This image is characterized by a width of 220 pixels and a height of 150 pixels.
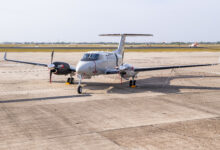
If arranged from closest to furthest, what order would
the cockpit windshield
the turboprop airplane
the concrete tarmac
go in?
the concrete tarmac → the turboprop airplane → the cockpit windshield

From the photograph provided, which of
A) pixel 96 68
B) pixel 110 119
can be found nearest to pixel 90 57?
pixel 96 68

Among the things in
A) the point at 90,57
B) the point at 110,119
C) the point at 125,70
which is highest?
the point at 90,57

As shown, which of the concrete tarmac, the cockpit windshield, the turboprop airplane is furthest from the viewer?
the cockpit windshield

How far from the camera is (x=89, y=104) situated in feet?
49.2

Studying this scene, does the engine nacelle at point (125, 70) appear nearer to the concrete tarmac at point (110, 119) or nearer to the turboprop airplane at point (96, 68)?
the turboprop airplane at point (96, 68)

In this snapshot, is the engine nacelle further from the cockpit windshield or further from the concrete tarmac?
the cockpit windshield

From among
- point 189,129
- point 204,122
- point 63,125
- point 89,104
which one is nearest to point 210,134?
point 189,129

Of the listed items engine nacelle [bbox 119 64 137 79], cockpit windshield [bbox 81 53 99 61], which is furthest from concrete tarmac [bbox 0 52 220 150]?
cockpit windshield [bbox 81 53 99 61]

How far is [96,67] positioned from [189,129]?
436 inches

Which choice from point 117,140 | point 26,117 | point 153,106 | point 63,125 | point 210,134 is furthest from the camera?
point 153,106

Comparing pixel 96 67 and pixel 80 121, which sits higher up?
pixel 96 67

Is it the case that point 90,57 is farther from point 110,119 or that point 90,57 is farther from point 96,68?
point 110,119

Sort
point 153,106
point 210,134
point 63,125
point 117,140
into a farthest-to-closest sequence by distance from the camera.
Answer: point 153,106
point 63,125
point 210,134
point 117,140

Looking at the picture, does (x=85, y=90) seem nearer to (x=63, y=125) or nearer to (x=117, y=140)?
(x=63, y=125)
